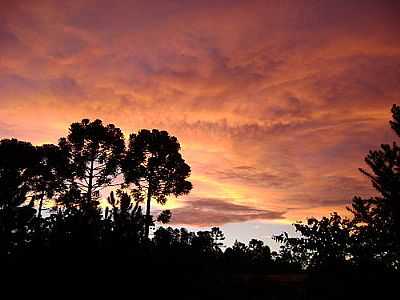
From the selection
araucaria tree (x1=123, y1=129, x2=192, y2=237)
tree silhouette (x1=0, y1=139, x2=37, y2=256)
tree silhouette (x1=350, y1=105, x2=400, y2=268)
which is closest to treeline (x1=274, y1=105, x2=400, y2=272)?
tree silhouette (x1=350, y1=105, x2=400, y2=268)

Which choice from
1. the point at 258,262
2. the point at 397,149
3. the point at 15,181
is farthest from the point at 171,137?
the point at 397,149

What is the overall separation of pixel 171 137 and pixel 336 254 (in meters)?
22.2

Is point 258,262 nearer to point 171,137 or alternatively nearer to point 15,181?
point 171,137

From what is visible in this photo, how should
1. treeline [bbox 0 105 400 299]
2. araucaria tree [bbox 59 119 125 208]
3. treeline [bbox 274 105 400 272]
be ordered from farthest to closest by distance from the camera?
araucaria tree [bbox 59 119 125 208] → treeline [bbox 274 105 400 272] → treeline [bbox 0 105 400 299]

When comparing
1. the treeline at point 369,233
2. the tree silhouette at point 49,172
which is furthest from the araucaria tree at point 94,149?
the treeline at point 369,233

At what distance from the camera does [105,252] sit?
686 centimetres

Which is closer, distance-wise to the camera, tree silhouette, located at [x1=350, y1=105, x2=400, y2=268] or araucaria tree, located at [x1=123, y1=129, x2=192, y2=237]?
tree silhouette, located at [x1=350, y1=105, x2=400, y2=268]

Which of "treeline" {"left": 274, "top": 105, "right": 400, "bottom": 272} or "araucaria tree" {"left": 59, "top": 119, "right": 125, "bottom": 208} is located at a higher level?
"araucaria tree" {"left": 59, "top": 119, "right": 125, "bottom": 208}

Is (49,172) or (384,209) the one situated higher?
(49,172)

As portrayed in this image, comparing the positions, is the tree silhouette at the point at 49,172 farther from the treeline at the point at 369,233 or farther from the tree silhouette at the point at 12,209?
the treeline at the point at 369,233

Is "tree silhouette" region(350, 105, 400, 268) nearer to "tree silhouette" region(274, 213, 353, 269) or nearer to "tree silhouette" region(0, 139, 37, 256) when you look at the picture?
"tree silhouette" region(274, 213, 353, 269)

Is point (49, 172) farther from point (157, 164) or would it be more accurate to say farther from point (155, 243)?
point (155, 243)

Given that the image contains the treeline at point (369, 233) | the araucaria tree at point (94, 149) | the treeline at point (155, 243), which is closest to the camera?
the treeline at point (155, 243)

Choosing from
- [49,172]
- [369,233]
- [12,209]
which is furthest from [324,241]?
[49,172]
